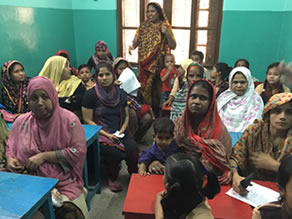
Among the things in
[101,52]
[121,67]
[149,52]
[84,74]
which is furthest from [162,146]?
[101,52]

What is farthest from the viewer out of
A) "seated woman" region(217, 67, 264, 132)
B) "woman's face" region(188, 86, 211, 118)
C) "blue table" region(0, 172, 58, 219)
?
"seated woman" region(217, 67, 264, 132)

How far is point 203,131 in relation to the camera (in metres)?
1.95

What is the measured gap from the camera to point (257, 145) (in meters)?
1.88

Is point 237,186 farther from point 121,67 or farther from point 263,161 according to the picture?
point 121,67

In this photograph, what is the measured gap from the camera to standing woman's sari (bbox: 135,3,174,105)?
448 cm

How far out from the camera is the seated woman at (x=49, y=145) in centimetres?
182

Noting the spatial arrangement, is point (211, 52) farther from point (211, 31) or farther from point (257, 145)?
point (257, 145)

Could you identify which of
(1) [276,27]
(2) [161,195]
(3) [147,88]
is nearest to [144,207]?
(2) [161,195]

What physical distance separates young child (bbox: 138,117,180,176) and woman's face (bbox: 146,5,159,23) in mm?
2938

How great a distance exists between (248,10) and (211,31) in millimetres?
789

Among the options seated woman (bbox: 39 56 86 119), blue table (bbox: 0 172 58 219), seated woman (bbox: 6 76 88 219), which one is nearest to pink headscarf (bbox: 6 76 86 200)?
seated woman (bbox: 6 76 88 219)

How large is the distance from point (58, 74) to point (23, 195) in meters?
1.91

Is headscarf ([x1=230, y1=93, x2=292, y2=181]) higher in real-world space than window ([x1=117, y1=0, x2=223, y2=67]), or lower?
lower

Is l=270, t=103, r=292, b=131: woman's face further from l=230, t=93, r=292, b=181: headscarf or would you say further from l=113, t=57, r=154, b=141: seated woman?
l=113, t=57, r=154, b=141: seated woman
